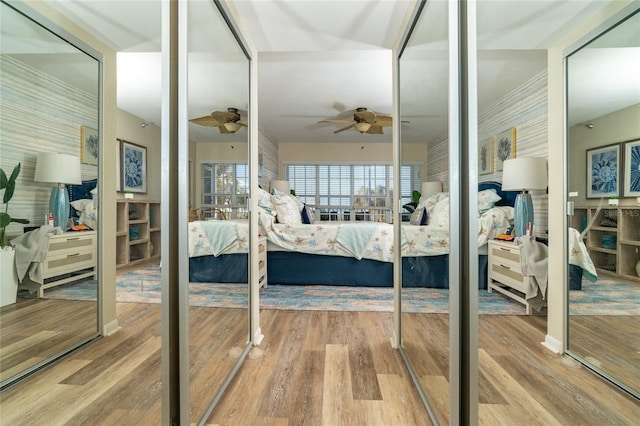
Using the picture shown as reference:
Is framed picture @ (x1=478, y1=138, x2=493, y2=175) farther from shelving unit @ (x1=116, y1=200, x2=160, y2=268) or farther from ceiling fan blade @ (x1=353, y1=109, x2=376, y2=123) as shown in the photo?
ceiling fan blade @ (x1=353, y1=109, x2=376, y2=123)

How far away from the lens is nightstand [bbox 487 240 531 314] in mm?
928

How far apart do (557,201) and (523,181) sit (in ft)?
0.36

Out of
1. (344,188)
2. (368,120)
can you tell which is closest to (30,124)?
(368,120)

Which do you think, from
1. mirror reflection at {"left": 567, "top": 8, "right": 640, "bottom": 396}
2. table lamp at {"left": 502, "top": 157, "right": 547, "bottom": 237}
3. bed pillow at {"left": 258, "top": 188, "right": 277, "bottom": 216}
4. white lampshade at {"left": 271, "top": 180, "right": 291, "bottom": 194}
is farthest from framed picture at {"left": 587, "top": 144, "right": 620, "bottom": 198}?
white lampshade at {"left": 271, "top": 180, "right": 291, "bottom": 194}

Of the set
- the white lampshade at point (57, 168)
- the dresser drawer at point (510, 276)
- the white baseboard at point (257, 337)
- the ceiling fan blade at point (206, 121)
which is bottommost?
the white baseboard at point (257, 337)

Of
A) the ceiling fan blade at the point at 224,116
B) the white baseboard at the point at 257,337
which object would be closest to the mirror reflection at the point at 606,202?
the ceiling fan blade at the point at 224,116

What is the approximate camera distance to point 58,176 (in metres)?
0.74

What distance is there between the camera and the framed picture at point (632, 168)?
Result: 630 mm

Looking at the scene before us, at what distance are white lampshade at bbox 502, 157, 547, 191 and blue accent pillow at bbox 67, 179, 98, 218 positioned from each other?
1248 millimetres

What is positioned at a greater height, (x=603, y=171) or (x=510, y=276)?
(x=603, y=171)

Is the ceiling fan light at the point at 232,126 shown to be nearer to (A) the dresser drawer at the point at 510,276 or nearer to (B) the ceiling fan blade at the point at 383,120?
(A) the dresser drawer at the point at 510,276

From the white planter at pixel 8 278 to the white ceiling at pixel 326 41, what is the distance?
500mm

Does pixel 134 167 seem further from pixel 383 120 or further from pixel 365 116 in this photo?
pixel 383 120

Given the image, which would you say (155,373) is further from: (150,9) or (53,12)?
(150,9)
